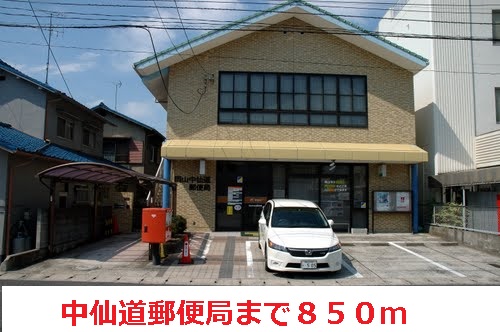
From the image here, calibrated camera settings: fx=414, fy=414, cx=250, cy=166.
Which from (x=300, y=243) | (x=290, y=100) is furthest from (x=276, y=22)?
(x=300, y=243)

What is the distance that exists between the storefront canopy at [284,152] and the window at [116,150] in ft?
32.2

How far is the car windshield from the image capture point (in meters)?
10.8

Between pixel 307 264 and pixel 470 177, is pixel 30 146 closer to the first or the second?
pixel 307 264

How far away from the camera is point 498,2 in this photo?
60.8 feet

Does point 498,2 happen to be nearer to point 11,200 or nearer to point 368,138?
point 368,138

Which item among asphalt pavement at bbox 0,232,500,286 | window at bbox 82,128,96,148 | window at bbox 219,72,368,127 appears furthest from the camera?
window at bbox 82,128,96,148

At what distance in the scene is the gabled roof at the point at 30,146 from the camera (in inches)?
452

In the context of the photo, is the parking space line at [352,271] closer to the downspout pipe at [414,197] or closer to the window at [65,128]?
the downspout pipe at [414,197]

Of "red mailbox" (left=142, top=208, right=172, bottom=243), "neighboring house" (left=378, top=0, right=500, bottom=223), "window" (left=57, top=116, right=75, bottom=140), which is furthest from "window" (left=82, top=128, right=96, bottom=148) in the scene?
"neighboring house" (left=378, top=0, right=500, bottom=223)

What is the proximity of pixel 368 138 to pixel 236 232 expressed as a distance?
6.59 metres

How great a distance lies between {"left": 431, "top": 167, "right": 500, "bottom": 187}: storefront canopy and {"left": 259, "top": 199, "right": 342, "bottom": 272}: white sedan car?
7257 mm

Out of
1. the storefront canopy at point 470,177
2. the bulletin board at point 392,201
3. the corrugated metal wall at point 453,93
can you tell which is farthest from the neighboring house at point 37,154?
the corrugated metal wall at point 453,93

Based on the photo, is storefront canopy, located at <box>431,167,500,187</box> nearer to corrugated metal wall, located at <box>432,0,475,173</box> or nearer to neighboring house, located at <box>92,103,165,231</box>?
corrugated metal wall, located at <box>432,0,475,173</box>

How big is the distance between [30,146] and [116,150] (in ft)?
38.7
